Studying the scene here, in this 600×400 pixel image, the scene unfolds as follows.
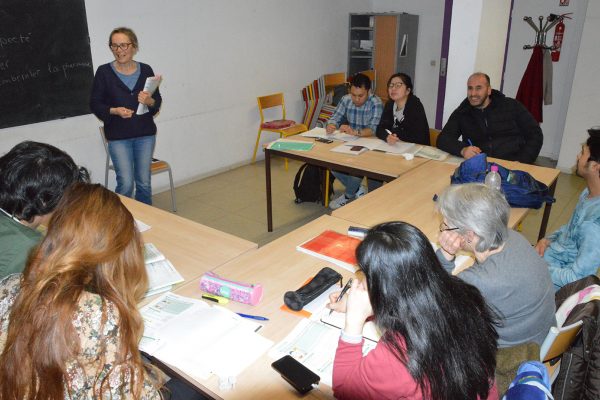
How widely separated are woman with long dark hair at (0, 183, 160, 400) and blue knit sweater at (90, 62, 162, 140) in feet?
8.16

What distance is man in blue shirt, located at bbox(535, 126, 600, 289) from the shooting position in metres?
2.06

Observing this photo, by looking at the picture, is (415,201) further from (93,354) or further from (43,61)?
(43,61)

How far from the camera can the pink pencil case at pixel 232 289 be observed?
1.75 meters

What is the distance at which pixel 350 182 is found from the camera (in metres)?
4.49

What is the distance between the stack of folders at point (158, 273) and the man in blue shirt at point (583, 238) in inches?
68.8

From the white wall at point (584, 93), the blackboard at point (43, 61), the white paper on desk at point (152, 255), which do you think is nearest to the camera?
the white paper on desk at point (152, 255)

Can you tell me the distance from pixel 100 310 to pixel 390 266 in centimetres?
74

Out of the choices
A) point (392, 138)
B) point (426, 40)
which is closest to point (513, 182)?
point (392, 138)

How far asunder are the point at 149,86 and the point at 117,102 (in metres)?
0.31

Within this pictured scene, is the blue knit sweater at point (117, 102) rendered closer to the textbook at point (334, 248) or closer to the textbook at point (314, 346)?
the textbook at point (334, 248)

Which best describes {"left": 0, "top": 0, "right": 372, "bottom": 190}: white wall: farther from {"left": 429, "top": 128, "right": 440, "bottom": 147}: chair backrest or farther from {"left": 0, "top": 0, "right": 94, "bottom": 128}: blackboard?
{"left": 429, "top": 128, "right": 440, "bottom": 147}: chair backrest

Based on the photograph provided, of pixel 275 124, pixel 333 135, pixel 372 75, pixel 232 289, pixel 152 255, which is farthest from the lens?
pixel 372 75

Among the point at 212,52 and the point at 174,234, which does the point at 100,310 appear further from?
the point at 212,52

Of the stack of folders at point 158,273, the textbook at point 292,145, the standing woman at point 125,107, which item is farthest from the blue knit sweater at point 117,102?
the stack of folders at point 158,273
